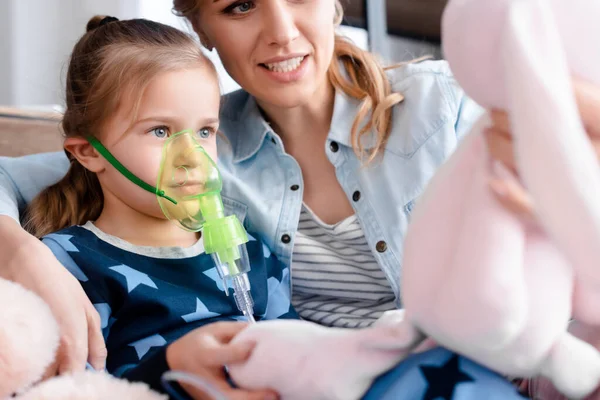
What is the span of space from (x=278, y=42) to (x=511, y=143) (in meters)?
0.90

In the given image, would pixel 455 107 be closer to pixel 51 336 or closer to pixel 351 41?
pixel 351 41

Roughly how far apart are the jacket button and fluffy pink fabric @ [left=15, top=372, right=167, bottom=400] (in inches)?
30.7

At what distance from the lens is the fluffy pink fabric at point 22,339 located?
80 centimetres

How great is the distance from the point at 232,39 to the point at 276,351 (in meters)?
0.95

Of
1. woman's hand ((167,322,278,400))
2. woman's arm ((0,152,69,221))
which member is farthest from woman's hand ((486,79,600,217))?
woman's arm ((0,152,69,221))

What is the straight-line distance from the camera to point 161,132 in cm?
131

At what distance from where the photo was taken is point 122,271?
124cm

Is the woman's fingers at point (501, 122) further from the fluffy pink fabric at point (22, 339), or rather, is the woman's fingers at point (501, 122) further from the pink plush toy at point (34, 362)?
the fluffy pink fabric at point (22, 339)

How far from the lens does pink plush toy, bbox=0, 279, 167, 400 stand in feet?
2.35

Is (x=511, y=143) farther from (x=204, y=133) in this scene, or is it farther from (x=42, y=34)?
(x=42, y=34)

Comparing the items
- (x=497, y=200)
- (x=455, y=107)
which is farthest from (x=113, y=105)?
(x=497, y=200)

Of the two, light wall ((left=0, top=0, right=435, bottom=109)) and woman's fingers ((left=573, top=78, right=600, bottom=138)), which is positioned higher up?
woman's fingers ((left=573, top=78, right=600, bottom=138))

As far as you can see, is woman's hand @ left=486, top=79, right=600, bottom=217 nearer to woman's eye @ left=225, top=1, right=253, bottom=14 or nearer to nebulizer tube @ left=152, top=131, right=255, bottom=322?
nebulizer tube @ left=152, top=131, right=255, bottom=322

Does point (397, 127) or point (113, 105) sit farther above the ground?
point (113, 105)
